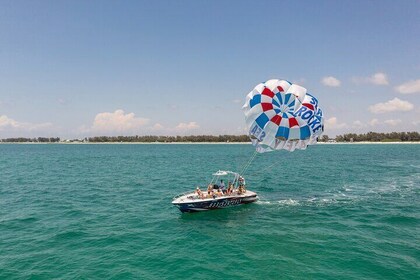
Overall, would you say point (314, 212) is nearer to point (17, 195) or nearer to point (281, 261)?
point (281, 261)

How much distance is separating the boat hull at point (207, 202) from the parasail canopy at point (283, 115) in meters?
7.25

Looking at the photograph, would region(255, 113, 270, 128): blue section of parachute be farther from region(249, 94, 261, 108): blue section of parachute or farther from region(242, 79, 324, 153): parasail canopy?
region(249, 94, 261, 108): blue section of parachute

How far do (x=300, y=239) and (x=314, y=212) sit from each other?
802 cm

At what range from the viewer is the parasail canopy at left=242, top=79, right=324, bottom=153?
1003 inches

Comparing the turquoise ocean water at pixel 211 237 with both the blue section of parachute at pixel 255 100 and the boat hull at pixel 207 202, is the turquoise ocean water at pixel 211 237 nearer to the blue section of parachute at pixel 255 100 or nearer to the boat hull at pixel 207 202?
the boat hull at pixel 207 202

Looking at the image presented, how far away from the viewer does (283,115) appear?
84.1ft

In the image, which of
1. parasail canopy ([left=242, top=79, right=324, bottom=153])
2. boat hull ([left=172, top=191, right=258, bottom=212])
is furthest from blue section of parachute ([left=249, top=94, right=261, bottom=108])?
boat hull ([left=172, top=191, right=258, bottom=212])

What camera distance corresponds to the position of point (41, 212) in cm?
2988

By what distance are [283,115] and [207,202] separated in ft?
35.0

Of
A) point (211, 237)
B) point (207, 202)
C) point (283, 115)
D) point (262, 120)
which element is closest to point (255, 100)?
point (262, 120)

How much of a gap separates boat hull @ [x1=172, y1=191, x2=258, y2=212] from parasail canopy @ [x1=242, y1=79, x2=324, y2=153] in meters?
7.25

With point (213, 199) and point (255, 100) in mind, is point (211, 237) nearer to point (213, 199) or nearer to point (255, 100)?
point (213, 199)

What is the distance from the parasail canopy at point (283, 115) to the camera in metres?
25.5

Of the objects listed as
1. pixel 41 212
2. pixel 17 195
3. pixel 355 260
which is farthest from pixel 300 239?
pixel 17 195
